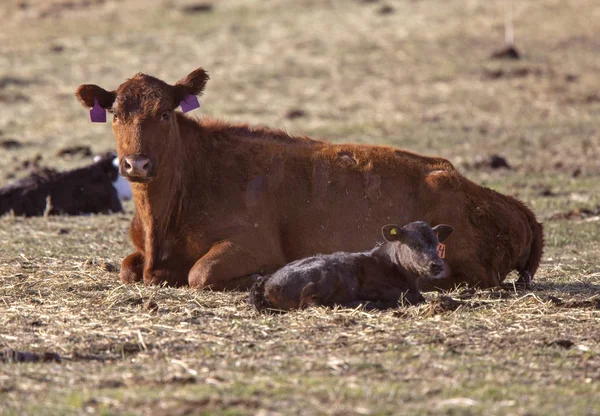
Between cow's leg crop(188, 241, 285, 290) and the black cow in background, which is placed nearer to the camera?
cow's leg crop(188, 241, 285, 290)

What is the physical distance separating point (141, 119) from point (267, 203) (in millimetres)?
1435

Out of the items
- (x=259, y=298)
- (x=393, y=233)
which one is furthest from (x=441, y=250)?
(x=259, y=298)

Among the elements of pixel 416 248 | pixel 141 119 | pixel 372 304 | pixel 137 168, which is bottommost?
pixel 372 304

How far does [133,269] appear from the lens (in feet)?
32.7

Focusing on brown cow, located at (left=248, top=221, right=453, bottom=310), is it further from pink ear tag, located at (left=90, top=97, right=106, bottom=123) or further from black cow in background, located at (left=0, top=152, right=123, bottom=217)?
black cow in background, located at (left=0, top=152, right=123, bottom=217)

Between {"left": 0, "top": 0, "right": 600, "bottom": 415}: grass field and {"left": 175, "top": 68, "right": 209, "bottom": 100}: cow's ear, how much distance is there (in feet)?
6.29

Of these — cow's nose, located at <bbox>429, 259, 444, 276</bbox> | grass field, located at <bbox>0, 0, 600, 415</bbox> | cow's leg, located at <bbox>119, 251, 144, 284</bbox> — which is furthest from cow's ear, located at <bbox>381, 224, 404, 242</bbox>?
cow's leg, located at <bbox>119, 251, 144, 284</bbox>

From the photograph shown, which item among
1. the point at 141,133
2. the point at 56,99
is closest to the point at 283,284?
the point at 141,133

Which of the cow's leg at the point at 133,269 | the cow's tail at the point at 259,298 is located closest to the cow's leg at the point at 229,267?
the cow's leg at the point at 133,269

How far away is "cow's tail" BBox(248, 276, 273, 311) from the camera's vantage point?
327 inches

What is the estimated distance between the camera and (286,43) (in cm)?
3225

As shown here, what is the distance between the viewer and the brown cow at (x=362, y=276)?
8.35m

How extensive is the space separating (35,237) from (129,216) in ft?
7.63

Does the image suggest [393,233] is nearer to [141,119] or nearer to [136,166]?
[136,166]
